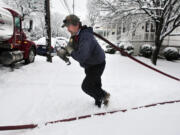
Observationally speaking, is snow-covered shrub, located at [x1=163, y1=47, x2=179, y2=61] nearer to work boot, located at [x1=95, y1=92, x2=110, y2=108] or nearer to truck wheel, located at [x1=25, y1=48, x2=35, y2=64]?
truck wheel, located at [x1=25, y1=48, x2=35, y2=64]

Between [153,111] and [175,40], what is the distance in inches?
597

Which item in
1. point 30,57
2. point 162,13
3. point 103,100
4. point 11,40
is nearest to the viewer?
point 103,100

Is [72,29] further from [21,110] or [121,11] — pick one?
[121,11]

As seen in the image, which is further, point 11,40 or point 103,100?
point 11,40

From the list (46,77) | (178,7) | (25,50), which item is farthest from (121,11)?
(46,77)

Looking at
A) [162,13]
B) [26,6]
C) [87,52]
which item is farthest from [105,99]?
[26,6]

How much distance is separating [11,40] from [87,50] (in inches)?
170

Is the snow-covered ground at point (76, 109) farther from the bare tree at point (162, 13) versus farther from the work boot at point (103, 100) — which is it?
the bare tree at point (162, 13)

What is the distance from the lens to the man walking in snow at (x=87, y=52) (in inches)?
90.4

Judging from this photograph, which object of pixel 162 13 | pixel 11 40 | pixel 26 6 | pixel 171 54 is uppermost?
pixel 26 6

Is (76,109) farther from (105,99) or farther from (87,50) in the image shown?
(87,50)

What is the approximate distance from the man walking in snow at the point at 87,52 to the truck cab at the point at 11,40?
10.6ft

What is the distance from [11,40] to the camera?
5586 mm

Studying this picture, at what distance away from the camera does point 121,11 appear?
31.0 feet
